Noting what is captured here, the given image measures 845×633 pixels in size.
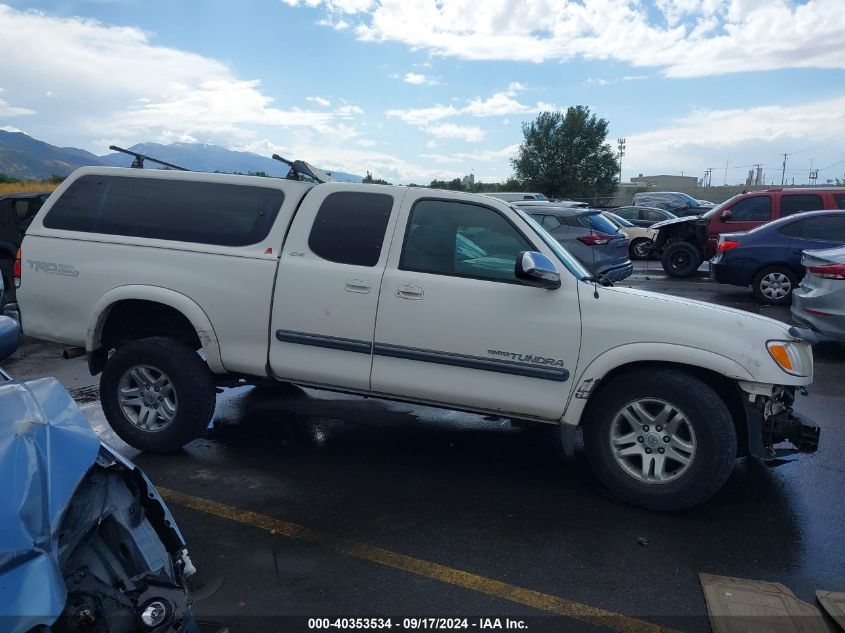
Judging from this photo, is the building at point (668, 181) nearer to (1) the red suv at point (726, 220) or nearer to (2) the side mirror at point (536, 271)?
(1) the red suv at point (726, 220)

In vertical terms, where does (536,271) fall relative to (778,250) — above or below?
below

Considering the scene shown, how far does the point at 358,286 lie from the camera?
15.0 feet

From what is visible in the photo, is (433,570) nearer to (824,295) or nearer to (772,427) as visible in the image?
(772,427)

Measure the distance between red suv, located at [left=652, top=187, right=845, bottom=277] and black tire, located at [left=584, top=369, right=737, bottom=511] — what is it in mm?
11066

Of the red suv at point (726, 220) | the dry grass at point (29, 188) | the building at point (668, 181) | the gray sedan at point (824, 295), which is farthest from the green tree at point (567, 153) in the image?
the gray sedan at point (824, 295)

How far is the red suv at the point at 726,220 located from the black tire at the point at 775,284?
261 cm

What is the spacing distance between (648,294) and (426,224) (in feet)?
4.90

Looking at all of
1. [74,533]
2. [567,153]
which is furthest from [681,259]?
[567,153]

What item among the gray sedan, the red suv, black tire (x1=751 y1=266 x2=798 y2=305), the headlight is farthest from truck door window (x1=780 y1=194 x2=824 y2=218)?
the headlight

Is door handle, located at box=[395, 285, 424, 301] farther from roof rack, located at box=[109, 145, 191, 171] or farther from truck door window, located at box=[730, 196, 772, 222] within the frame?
truck door window, located at box=[730, 196, 772, 222]

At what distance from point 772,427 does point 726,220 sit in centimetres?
1152

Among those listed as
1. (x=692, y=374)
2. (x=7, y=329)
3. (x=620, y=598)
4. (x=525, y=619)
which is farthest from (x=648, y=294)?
(x=7, y=329)

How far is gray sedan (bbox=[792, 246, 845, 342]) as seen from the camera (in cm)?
735

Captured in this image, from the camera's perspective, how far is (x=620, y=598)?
3.25m
